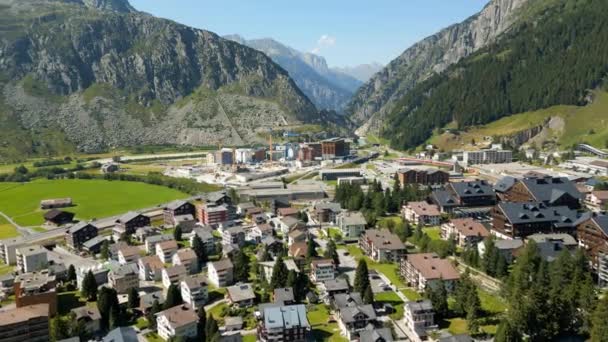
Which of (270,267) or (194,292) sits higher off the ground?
(270,267)

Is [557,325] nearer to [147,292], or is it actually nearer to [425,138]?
[147,292]

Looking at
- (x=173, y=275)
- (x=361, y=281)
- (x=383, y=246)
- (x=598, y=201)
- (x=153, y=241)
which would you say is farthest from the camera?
(x=598, y=201)

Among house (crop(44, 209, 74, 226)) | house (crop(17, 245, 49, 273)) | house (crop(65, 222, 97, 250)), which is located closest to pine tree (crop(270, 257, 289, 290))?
house (crop(17, 245, 49, 273))

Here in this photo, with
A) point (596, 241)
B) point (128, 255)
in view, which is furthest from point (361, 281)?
point (128, 255)

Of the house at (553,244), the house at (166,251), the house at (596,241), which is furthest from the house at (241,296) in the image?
the house at (596,241)

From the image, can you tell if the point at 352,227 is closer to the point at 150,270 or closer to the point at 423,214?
the point at 423,214
